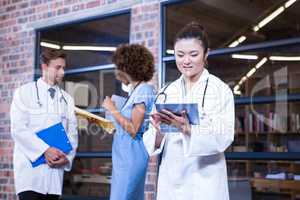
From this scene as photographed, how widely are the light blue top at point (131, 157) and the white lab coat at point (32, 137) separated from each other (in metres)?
0.62

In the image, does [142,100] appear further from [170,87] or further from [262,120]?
[262,120]

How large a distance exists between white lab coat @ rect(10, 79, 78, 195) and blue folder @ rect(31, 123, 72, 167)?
1.1 inches

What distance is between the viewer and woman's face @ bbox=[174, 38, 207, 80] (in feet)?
7.56

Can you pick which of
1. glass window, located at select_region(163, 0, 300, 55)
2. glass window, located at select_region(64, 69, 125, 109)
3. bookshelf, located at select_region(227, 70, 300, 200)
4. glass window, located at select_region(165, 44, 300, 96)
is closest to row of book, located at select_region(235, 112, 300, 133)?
bookshelf, located at select_region(227, 70, 300, 200)

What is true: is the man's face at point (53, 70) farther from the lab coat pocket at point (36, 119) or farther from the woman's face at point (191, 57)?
the woman's face at point (191, 57)

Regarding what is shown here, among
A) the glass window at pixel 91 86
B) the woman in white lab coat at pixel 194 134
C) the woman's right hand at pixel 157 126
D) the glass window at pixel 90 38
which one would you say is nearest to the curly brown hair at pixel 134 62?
the woman in white lab coat at pixel 194 134

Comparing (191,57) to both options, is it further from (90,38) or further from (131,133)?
(90,38)

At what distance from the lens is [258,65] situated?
12.9ft

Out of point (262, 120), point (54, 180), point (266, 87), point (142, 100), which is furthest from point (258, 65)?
point (54, 180)

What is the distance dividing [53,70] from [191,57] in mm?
1393

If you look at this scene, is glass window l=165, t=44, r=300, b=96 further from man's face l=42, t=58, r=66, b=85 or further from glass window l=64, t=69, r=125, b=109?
man's face l=42, t=58, r=66, b=85

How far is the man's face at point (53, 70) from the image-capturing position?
11.0 ft

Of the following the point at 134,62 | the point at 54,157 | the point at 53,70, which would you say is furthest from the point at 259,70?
the point at 54,157

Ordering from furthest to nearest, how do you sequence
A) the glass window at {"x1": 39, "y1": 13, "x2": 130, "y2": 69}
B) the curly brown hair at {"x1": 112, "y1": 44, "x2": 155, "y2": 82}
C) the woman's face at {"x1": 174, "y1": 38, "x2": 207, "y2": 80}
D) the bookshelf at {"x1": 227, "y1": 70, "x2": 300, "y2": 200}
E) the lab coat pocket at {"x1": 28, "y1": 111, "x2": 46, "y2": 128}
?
1. the glass window at {"x1": 39, "y1": 13, "x2": 130, "y2": 69}
2. the bookshelf at {"x1": 227, "y1": 70, "x2": 300, "y2": 200}
3. the lab coat pocket at {"x1": 28, "y1": 111, "x2": 46, "y2": 128}
4. the curly brown hair at {"x1": 112, "y1": 44, "x2": 155, "y2": 82}
5. the woman's face at {"x1": 174, "y1": 38, "x2": 207, "y2": 80}
